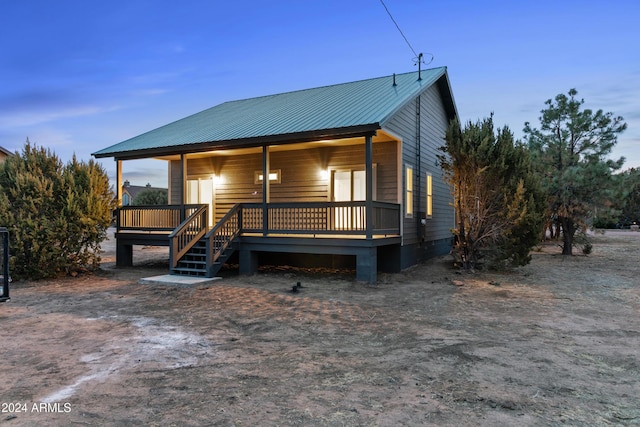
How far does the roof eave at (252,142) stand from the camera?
33.0 feet

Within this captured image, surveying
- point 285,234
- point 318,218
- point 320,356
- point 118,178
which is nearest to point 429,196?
point 318,218

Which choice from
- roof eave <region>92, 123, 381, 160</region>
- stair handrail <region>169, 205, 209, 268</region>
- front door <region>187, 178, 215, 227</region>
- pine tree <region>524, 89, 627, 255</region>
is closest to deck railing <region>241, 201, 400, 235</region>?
stair handrail <region>169, 205, 209, 268</region>

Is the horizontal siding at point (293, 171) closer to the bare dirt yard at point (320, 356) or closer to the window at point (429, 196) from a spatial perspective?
the window at point (429, 196)

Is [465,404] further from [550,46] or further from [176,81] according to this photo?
[176,81]

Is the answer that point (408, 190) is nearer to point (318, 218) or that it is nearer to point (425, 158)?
point (425, 158)

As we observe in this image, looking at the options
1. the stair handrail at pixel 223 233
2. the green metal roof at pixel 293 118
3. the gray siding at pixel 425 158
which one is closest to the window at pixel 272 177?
the green metal roof at pixel 293 118

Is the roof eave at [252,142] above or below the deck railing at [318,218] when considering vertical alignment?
above

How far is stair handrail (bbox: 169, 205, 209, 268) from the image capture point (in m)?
11.2

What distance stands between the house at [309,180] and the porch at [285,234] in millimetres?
30

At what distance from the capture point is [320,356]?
196 inches

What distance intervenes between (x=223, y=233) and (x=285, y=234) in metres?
1.73

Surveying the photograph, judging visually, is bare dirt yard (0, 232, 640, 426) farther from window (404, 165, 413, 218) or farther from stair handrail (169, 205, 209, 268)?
window (404, 165, 413, 218)

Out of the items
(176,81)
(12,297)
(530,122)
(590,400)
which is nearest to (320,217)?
(12,297)

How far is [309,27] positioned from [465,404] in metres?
17.9
